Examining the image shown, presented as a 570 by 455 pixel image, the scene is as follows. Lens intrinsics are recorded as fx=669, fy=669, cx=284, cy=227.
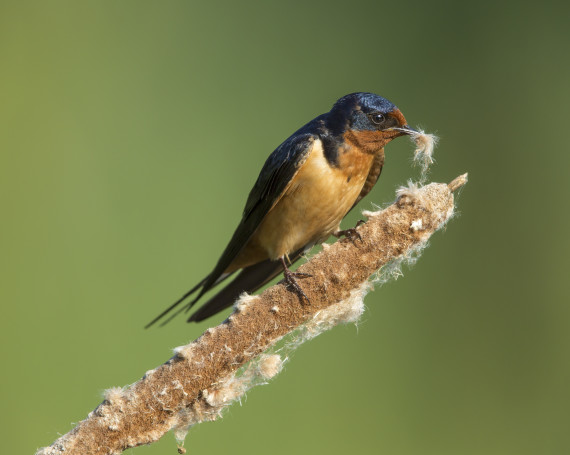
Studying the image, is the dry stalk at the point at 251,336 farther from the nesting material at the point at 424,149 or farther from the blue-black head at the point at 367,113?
the blue-black head at the point at 367,113

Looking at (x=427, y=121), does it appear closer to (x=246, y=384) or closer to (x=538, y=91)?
(x=538, y=91)

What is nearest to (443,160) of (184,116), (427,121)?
(427,121)

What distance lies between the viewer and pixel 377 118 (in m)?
1.06

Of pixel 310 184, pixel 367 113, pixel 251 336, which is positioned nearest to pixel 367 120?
pixel 367 113

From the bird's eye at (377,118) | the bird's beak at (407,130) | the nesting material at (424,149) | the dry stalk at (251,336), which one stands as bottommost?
the dry stalk at (251,336)

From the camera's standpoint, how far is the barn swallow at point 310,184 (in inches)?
42.1

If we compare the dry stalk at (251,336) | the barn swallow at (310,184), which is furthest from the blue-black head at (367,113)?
the dry stalk at (251,336)

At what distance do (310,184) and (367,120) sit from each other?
0.15 meters

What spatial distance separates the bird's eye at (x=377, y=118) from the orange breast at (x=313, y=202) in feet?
0.22

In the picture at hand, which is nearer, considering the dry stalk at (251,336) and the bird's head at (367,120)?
the dry stalk at (251,336)

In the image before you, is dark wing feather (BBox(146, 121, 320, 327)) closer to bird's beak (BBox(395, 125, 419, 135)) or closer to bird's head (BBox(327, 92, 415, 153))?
bird's head (BBox(327, 92, 415, 153))

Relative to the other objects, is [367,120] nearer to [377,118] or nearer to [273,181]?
[377,118]

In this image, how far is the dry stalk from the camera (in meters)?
0.63

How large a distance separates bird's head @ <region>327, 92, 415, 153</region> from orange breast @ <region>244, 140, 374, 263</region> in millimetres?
30
